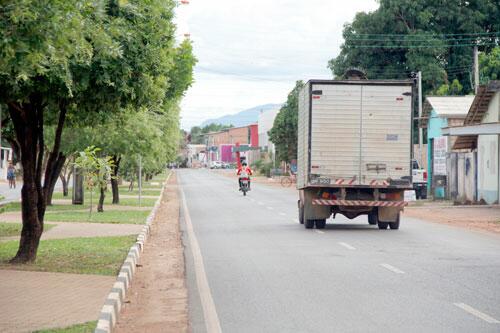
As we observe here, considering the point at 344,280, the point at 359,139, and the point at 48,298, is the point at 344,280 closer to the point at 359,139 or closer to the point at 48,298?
the point at 48,298

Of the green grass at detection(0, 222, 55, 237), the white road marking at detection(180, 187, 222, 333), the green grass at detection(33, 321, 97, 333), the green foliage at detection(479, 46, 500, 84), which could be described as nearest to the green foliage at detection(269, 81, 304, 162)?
the green foliage at detection(479, 46, 500, 84)

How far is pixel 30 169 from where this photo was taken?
15102 mm

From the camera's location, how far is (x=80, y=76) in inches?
547

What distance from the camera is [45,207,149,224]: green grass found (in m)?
27.1

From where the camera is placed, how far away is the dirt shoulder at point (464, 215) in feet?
87.5

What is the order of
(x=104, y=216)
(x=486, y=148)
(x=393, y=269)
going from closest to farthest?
(x=393, y=269), (x=104, y=216), (x=486, y=148)

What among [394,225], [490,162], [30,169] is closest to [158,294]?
[30,169]

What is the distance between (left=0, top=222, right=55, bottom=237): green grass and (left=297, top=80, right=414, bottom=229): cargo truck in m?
6.96

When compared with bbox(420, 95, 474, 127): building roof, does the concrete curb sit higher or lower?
lower

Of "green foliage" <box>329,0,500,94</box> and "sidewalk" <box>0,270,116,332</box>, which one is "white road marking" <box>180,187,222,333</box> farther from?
"green foliage" <box>329,0,500,94</box>

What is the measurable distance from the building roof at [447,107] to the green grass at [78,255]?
95.1 ft

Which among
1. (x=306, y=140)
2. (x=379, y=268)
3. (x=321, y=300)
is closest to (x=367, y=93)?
(x=306, y=140)

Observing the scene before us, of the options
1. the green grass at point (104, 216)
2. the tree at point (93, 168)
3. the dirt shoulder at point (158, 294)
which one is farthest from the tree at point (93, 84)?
the green grass at point (104, 216)

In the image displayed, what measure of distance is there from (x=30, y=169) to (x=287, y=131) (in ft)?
203
